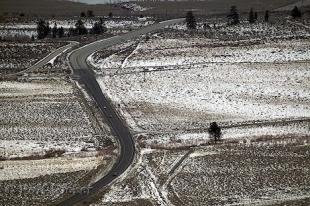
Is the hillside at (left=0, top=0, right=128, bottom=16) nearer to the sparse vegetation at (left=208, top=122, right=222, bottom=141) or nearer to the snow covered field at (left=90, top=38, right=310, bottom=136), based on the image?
the snow covered field at (left=90, top=38, right=310, bottom=136)

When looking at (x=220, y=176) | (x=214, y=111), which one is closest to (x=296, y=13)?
(x=214, y=111)

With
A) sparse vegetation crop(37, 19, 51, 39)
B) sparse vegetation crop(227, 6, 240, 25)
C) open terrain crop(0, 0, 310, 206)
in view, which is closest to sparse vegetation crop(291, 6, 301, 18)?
open terrain crop(0, 0, 310, 206)

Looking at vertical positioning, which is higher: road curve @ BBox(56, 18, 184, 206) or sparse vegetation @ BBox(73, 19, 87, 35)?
sparse vegetation @ BBox(73, 19, 87, 35)

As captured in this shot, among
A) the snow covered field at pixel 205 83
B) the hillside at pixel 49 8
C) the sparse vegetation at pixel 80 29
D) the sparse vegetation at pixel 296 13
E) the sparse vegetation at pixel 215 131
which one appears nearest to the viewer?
the sparse vegetation at pixel 215 131

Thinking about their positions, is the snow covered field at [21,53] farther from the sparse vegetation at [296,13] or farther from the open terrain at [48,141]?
the sparse vegetation at [296,13]

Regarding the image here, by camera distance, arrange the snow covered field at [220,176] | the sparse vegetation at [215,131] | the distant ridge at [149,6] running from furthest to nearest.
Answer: the distant ridge at [149,6], the sparse vegetation at [215,131], the snow covered field at [220,176]

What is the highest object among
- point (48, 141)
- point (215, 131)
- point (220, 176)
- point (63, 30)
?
point (63, 30)

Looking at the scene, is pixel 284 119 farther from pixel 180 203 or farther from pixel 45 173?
pixel 45 173

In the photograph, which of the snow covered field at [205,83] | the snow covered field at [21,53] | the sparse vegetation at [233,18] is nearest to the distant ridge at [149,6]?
the sparse vegetation at [233,18]

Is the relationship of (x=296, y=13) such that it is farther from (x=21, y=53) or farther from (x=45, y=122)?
(x=45, y=122)

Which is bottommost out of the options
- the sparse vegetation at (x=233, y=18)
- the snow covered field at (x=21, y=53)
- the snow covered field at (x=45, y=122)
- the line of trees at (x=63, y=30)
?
the snow covered field at (x=45, y=122)
